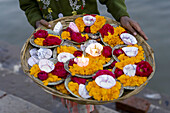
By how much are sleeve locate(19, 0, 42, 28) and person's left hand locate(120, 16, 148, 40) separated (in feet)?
2.54

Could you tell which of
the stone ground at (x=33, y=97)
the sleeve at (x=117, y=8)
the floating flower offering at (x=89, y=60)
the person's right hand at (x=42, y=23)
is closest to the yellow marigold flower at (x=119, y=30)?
the floating flower offering at (x=89, y=60)

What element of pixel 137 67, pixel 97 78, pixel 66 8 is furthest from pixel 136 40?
pixel 66 8

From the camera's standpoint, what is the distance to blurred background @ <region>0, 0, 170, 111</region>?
289 cm

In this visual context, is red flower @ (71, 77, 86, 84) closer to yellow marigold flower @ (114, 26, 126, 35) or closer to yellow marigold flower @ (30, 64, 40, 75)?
yellow marigold flower @ (30, 64, 40, 75)

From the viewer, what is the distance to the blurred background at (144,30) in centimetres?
289

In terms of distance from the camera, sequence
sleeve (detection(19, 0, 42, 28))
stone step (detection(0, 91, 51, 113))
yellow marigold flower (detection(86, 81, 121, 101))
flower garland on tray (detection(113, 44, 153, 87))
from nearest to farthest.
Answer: yellow marigold flower (detection(86, 81, 121, 101)) → flower garland on tray (detection(113, 44, 153, 87)) → sleeve (detection(19, 0, 42, 28)) → stone step (detection(0, 91, 51, 113))

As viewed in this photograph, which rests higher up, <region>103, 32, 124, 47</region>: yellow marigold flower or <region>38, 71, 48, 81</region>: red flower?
<region>103, 32, 124, 47</region>: yellow marigold flower

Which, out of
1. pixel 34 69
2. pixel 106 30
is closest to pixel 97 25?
pixel 106 30

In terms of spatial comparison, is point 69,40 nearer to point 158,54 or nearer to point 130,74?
point 130,74

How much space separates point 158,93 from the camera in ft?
8.82

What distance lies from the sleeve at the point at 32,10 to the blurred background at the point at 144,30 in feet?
4.03

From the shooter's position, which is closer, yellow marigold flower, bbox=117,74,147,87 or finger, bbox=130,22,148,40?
yellow marigold flower, bbox=117,74,147,87

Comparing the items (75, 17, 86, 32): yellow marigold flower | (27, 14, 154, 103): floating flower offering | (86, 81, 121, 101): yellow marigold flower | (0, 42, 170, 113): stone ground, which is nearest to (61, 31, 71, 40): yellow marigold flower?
(27, 14, 154, 103): floating flower offering

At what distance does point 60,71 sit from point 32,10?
804 millimetres
